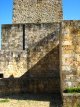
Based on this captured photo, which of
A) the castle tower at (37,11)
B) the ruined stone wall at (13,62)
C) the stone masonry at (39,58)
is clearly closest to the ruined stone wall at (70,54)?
the stone masonry at (39,58)

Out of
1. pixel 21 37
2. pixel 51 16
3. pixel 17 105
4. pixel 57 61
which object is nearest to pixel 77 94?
pixel 17 105

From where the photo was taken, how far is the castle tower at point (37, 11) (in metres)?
21.1

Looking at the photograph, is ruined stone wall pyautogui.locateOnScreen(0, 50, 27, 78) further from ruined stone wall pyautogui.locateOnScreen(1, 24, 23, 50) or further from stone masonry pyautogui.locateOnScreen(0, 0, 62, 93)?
ruined stone wall pyautogui.locateOnScreen(1, 24, 23, 50)

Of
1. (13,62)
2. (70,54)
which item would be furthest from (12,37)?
(70,54)

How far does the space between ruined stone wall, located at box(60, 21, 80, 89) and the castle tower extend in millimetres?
11514

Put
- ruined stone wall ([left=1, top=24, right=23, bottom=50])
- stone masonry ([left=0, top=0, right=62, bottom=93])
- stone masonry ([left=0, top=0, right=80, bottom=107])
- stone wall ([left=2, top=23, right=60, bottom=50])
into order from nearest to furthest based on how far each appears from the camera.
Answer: stone masonry ([left=0, top=0, right=80, bottom=107])
stone masonry ([left=0, top=0, right=62, bottom=93])
stone wall ([left=2, top=23, right=60, bottom=50])
ruined stone wall ([left=1, top=24, right=23, bottom=50])

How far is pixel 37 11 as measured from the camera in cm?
2139

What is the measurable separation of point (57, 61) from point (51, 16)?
7.19 metres

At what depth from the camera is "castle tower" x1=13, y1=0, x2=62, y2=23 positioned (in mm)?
21062

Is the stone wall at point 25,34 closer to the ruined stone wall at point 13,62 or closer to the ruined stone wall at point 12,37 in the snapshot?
the ruined stone wall at point 12,37

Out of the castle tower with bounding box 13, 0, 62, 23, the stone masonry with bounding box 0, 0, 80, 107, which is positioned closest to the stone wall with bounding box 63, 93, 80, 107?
the stone masonry with bounding box 0, 0, 80, 107

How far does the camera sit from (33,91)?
12797 mm

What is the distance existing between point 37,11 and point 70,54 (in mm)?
12504

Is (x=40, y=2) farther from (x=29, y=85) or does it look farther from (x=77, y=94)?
(x=77, y=94)
